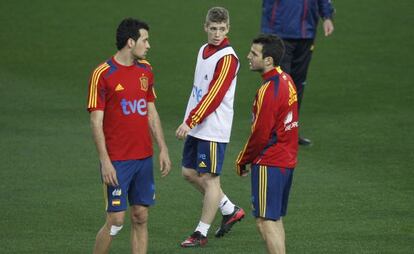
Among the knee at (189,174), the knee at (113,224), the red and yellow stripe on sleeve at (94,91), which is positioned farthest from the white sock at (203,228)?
the red and yellow stripe on sleeve at (94,91)

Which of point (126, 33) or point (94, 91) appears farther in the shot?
point (126, 33)

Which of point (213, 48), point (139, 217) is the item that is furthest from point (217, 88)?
point (139, 217)

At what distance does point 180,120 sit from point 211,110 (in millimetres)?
5454

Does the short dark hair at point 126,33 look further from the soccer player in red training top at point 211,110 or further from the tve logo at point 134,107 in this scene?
the soccer player in red training top at point 211,110

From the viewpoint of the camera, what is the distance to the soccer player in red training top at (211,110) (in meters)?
9.88

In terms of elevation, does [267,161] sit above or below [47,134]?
above

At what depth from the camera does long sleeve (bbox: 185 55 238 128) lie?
32.2 feet

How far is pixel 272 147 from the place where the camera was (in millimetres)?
8625

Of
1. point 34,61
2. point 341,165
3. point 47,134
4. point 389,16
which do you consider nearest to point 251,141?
point 341,165

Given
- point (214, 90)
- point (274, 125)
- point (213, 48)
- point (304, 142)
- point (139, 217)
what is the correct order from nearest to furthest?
point (274, 125), point (139, 217), point (214, 90), point (213, 48), point (304, 142)

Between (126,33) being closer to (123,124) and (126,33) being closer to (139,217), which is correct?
(123,124)

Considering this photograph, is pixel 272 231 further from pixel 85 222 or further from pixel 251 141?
pixel 85 222

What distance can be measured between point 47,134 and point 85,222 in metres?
4.05

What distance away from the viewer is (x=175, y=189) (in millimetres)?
11969
